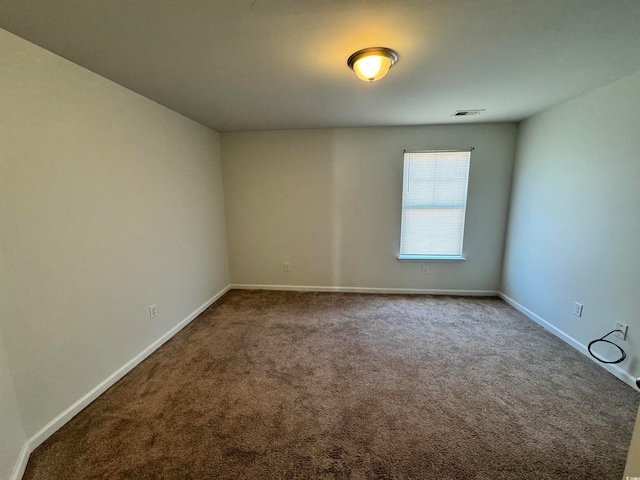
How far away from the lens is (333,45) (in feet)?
5.01

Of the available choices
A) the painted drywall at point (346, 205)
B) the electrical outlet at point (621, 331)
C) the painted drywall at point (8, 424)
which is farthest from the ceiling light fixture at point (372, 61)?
the electrical outlet at point (621, 331)

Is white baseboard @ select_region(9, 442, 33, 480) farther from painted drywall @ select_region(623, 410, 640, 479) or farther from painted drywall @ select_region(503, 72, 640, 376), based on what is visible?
painted drywall @ select_region(503, 72, 640, 376)

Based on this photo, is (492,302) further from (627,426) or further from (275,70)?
A: (275,70)

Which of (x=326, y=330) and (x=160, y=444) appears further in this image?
(x=326, y=330)

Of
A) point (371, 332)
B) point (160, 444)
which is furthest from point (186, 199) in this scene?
point (371, 332)

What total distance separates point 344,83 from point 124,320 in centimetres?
269

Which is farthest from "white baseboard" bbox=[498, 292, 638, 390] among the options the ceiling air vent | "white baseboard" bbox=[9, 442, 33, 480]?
"white baseboard" bbox=[9, 442, 33, 480]

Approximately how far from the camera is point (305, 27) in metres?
1.36

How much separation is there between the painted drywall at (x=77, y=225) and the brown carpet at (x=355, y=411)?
14.1 inches

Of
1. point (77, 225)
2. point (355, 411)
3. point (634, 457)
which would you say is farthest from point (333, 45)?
point (355, 411)

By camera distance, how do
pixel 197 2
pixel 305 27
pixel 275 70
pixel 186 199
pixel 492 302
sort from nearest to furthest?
pixel 197 2
pixel 305 27
pixel 275 70
pixel 186 199
pixel 492 302

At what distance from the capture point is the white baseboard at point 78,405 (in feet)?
4.48

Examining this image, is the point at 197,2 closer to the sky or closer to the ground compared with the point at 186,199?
closer to the sky

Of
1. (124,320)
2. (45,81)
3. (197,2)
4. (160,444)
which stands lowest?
(160,444)
